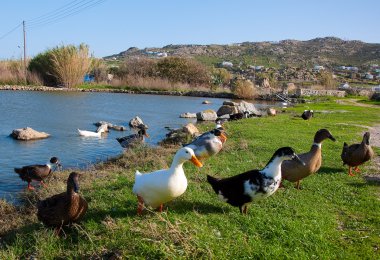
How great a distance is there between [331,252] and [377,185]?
4641mm

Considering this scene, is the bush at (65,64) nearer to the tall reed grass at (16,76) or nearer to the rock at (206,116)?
the tall reed grass at (16,76)

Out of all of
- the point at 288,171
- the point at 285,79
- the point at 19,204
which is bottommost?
the point at 19,204

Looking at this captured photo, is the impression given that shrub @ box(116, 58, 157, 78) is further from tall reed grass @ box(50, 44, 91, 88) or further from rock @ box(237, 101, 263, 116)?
rock @ box(237, 101, 263, 116)

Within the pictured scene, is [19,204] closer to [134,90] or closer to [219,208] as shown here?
[219,208]

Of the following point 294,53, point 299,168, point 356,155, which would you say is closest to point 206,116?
point 356,155

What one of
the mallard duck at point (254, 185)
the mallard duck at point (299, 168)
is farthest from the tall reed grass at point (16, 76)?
the mallard duck at point (254, 185)

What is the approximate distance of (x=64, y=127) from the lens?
24219 millimetres

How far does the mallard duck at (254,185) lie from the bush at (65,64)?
1940 inches

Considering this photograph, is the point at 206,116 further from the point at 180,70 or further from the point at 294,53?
the point at 294,53

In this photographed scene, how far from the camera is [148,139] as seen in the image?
2100 cm

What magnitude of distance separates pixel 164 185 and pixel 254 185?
1.56 meters

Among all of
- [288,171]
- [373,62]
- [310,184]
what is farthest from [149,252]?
[373,62]

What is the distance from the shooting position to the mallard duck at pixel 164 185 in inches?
267

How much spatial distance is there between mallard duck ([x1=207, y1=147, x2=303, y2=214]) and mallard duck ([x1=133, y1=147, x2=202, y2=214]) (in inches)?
34.3
